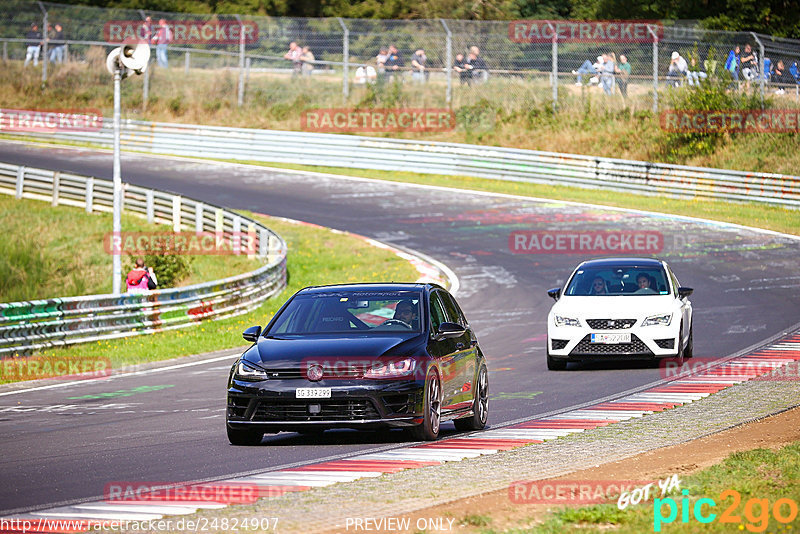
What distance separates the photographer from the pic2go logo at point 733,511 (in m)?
6.86

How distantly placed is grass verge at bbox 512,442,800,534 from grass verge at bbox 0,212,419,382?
41.1 ft

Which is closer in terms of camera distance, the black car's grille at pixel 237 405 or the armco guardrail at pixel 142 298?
the black car's grille at pixel 237 405

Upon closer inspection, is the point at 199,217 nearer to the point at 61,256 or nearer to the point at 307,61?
the point at 61,256

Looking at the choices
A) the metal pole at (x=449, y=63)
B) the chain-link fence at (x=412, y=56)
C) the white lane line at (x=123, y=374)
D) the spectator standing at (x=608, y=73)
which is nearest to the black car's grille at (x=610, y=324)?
the white lane line at (x=123, y=374)

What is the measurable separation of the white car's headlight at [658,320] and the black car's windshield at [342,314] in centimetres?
→ 628

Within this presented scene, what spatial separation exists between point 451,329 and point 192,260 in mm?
20659

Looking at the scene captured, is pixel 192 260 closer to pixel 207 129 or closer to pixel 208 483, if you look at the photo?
pixel 207 129

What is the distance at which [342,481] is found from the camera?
8812 mm

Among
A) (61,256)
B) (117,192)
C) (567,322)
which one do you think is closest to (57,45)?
(61,256)

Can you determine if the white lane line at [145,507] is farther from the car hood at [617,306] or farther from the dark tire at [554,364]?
the car hood at [617,306]

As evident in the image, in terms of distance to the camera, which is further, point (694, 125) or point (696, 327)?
point (694, 125)

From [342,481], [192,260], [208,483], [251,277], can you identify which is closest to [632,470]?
[342,481]

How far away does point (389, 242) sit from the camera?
107 ft

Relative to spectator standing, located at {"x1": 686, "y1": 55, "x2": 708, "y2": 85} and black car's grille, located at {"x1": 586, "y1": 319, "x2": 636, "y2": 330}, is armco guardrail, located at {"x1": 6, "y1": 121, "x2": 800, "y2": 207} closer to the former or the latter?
spectator standing, located at {"x1": 686, "y1": 55, "x2": 708, "y2": 85}
